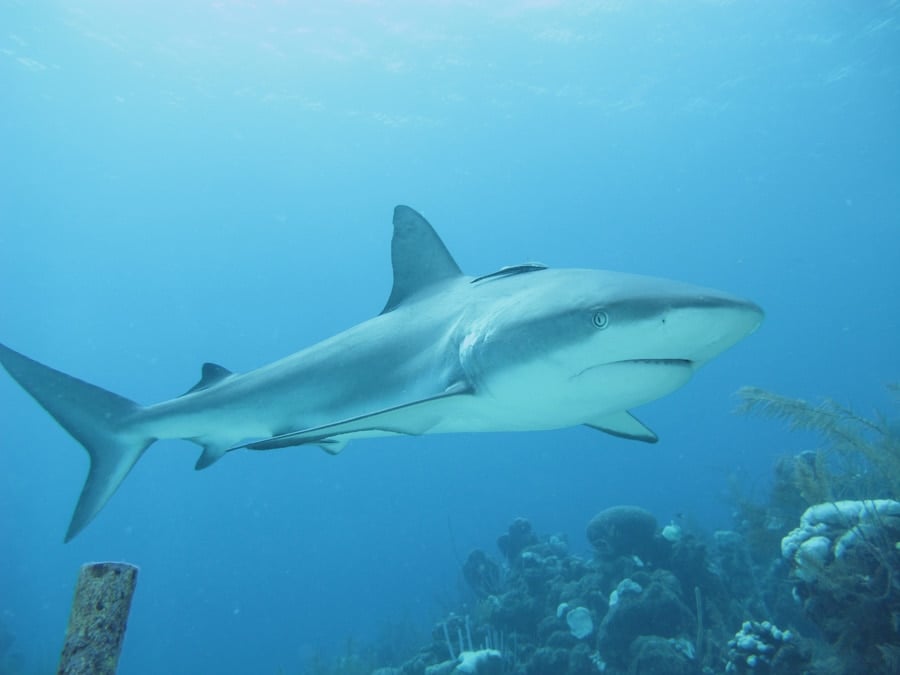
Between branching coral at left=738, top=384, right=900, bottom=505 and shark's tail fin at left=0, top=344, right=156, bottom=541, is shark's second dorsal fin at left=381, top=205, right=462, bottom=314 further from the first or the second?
branching coral at left=738, top=384, right=900, bottom=505

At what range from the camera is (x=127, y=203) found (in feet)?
181

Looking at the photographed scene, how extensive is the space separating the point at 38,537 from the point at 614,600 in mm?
145946

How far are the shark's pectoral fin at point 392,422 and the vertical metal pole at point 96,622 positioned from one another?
138 centimetres

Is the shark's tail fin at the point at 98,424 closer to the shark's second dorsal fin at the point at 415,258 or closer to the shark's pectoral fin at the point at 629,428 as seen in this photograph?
the shark's second dorsal fin at the point at 415,258

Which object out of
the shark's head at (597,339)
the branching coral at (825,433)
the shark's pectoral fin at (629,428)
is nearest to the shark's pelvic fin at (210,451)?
the shark's head at (597,339)

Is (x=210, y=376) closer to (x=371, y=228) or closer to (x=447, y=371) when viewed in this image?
(x=447, y=371)

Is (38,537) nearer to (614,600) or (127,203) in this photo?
(127,203)

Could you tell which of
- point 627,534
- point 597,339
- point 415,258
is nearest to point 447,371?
point 597,339

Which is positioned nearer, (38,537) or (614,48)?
(614,48)

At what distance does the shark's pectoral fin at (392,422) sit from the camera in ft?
11.3

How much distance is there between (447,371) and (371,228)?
6319 cm

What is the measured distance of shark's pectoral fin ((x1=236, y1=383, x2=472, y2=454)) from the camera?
3.43 m

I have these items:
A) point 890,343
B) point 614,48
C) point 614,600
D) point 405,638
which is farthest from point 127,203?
point 890,343

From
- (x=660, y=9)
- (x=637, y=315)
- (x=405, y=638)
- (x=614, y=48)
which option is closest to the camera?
(x=637, y=315)
